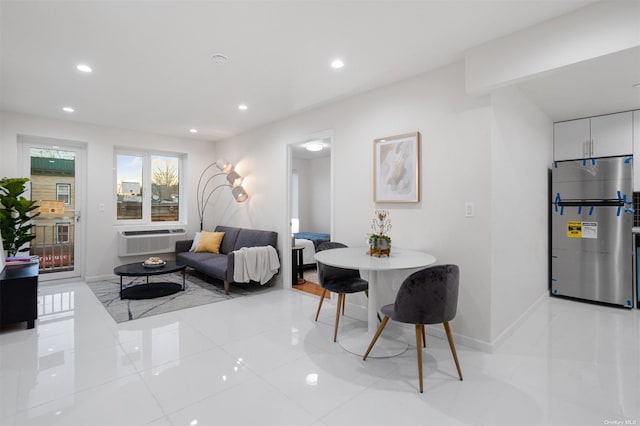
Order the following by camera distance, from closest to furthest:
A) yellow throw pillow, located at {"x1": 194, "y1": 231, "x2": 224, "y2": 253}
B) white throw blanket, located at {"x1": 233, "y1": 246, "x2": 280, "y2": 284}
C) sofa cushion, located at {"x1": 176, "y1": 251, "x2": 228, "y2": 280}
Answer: white throw blanket, located at {"x1": 233, "y1": 246, "x2": 280, "y2": 284} < sofa cushion, located at {"x1": 176, "y1": 251, "x2": 228, "y2": 280} < yellow throw pillow, located at {"x1": 194, "y1": 231, "x2": 224, "y2": 253}

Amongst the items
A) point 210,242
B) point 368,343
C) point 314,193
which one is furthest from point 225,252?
point 314,193

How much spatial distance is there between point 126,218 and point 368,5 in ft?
18.1

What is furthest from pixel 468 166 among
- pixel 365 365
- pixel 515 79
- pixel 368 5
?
pixel 365 365

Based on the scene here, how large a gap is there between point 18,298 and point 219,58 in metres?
3.09

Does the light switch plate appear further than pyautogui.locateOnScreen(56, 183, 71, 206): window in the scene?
No

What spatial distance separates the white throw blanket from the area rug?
0.27 meters

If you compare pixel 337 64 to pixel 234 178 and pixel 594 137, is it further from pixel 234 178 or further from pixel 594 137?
pixel 594 137

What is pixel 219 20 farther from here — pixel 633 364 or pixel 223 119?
pixel 633 364

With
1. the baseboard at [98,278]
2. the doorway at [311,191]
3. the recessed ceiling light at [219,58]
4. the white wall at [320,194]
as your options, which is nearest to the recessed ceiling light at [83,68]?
the recessed ceiling light at [219,58]

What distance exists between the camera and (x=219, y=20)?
2.28 m

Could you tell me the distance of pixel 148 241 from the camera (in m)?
5.59

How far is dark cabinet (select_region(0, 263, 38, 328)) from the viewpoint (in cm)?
301

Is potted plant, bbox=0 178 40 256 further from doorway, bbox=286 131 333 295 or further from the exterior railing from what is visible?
doorway, bbox=286 131 333 295

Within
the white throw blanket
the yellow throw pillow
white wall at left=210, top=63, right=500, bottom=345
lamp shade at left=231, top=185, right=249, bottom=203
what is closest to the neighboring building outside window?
the yellow throw pillow
